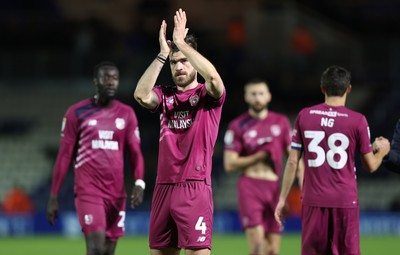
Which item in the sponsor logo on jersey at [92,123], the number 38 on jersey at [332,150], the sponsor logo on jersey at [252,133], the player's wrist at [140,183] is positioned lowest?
the player's wrist at [140,183]

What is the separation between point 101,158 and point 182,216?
2482mm

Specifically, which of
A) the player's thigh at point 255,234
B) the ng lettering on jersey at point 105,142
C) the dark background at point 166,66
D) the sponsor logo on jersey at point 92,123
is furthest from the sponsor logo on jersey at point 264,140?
the dark background at point 166,66

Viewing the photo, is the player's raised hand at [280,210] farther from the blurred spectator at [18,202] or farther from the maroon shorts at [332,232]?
the blurred spectator at [18,202]

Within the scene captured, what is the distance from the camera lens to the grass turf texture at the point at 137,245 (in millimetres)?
14211

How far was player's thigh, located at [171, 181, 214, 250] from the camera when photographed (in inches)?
270

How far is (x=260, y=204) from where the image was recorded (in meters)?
10.7

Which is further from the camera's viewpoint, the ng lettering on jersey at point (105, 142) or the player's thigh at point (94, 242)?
the ng lettering on jersey at point (105, 142)

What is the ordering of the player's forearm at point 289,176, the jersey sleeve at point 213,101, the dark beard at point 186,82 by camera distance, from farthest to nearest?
the player's forearm at point 289,176 < the dark beard at point 186,82 < the jersey sleeve at point 213,101

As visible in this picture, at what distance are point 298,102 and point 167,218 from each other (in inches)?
605

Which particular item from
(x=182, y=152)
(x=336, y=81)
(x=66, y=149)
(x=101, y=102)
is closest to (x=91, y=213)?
(x=66, y=149)

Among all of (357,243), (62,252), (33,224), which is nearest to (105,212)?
(357,243)

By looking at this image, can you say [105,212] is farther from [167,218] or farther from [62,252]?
[62,252]

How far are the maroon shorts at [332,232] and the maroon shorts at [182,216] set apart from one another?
1.05 m

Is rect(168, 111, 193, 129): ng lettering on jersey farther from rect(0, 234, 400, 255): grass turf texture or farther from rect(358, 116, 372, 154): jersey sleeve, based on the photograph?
rect(0, 234, 400, 255): grass turf texture
